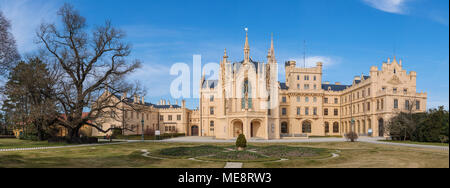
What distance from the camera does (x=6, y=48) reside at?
3209 centimetres

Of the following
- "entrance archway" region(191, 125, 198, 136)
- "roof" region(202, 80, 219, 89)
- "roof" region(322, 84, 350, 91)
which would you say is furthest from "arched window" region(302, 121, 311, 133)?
"entrance archway" region(191, 125, 198, 136)

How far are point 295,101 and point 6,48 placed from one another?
177 ft

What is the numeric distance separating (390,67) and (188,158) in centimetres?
5146

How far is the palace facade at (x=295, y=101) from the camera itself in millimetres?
56812

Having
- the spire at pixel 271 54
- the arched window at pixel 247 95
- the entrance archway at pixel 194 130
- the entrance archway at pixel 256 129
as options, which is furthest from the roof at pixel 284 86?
the entrance archway at pixel 194 130

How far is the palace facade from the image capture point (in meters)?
56.8

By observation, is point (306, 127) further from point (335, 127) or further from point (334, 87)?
point (334, 87)

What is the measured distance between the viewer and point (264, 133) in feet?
180

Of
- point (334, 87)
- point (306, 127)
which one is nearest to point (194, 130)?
point (306, 127)

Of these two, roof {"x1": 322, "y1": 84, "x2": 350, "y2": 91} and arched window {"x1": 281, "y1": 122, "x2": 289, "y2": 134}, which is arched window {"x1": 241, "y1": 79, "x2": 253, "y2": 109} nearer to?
arched window {"x1": 281, "y1": 122, "x2": 289, "y2": 134}

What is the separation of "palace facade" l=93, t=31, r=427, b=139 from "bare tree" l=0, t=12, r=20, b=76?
51.2 feet

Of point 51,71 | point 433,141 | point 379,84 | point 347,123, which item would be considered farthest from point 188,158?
point 347,123
